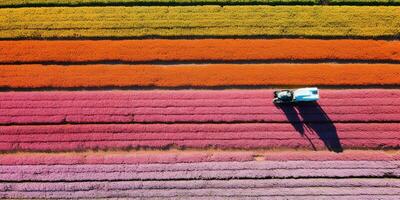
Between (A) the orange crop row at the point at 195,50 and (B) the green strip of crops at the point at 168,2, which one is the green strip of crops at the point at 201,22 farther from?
(A) the orange crop row at the point at 195,50

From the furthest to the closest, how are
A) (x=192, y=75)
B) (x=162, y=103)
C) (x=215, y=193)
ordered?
(x=192, y=75)
(x=162, y=103)
(x=215, y=193)

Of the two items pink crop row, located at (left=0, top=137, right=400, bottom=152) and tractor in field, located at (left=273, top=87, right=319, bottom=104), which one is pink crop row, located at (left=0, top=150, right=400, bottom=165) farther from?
tractor in field, located at (left=273, top=87, right=319, bottom=104)

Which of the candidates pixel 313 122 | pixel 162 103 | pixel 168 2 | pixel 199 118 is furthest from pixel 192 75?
pixel 313 122

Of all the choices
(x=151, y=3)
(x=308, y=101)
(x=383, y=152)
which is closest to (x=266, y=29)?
(x=308, y=101)

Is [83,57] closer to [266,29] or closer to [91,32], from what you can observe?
[91,32]

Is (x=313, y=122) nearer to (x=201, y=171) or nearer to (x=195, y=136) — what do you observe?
(x=195, y=136)

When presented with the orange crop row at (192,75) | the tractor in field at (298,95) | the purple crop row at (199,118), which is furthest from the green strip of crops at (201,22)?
the purple crop row at (199,118)
